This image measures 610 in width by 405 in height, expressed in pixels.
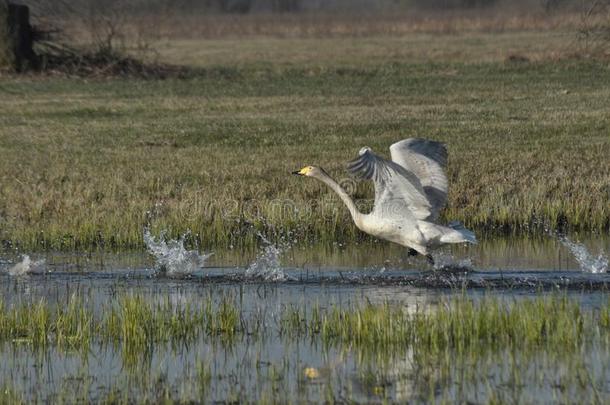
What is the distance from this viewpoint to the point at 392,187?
37.1 ft

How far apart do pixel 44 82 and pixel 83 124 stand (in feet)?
26.7

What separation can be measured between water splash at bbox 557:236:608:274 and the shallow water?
33 mm

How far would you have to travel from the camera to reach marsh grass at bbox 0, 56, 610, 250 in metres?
13.5

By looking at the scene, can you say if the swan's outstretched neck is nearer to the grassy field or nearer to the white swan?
the white swan

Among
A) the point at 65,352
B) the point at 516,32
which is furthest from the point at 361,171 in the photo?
the point at 516,32

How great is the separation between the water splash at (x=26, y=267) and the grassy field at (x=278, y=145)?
1386 millimetres

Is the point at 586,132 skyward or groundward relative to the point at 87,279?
skyward

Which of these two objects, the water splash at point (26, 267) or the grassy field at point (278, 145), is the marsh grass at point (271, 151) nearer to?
the grassy field at point (278, 145)

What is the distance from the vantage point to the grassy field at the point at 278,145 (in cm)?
1353

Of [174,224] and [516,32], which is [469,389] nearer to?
[174,224]

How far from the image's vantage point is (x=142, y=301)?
9.07m

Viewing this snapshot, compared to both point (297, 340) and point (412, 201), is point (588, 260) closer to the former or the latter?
point (412, 201)

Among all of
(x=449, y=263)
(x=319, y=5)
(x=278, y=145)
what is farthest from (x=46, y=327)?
(x=319, y=5)

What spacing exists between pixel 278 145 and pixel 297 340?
379 inches
